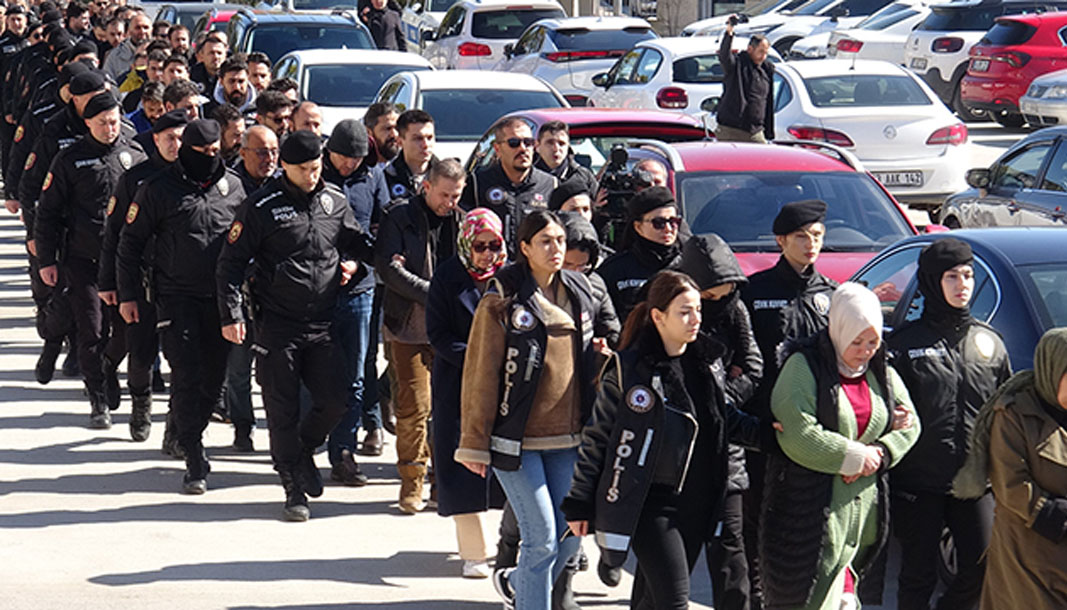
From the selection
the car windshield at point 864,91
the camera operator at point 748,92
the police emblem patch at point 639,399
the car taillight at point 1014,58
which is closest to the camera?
the police emblem patch at point 639,399

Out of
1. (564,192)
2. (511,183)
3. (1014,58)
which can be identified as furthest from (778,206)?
(1014,58)

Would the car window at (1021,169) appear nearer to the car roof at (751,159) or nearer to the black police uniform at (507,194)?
the car roof at (751,159)

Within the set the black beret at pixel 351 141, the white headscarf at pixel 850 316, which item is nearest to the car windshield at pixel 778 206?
the black beret at pixel 351 141

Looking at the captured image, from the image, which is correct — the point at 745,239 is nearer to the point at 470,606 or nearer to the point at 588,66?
the point at 470,606

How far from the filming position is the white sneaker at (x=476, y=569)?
7824 millimetres

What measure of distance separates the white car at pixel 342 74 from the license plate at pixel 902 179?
5.06m

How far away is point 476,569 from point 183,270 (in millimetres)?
2525

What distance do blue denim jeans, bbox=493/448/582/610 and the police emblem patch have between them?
82 centimetres

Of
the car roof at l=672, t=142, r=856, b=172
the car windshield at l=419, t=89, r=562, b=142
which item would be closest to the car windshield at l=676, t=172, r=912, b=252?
the car roof at l=672, t=142, r=856, b=172

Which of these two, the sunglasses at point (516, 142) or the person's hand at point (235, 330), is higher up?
the sunglasses at point (516, 142)

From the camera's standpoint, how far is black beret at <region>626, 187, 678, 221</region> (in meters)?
7.35

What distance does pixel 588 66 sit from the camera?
23.2m

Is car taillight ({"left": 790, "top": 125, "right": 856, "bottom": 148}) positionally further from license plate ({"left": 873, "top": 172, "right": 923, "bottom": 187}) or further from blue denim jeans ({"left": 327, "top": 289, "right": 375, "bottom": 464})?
blue denim jeans ({"left": 327, "top": 289, "right": 375, "bottom": 464})

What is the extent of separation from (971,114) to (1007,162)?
14498 millimetres
